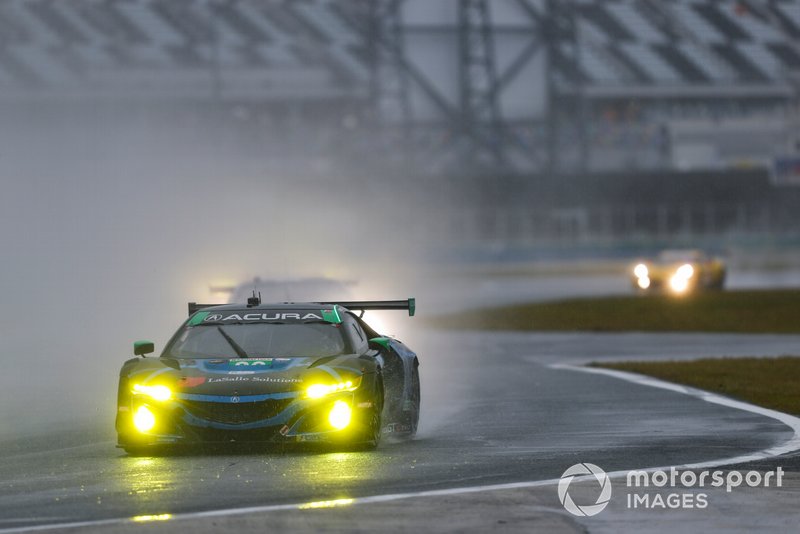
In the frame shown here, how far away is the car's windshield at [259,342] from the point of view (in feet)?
42.9

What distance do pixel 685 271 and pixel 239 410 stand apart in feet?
128

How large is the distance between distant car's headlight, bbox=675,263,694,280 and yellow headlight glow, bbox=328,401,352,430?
38682mm

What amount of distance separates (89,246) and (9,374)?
32.1m

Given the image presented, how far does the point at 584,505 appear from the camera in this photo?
9.54 metres

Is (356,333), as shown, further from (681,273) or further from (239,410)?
(681,273)

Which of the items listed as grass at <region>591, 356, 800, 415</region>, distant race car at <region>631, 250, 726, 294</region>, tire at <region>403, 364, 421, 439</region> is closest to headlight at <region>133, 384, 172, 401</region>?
tire at <region>403, 364, 421, 439</region>

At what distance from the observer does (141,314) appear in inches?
1414

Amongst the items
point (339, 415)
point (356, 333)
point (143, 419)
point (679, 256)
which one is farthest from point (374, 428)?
point (679, 256)

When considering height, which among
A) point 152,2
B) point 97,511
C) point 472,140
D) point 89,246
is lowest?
point 97,511

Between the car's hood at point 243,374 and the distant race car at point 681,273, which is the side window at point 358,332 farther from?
the distant race car at point 681,273

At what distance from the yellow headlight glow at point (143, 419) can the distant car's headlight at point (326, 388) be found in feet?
3.61

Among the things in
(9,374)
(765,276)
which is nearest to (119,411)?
(9,374)

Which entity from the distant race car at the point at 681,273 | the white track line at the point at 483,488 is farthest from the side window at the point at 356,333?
the distant race car at the point at 681,273

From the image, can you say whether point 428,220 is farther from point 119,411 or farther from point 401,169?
point 119,411
